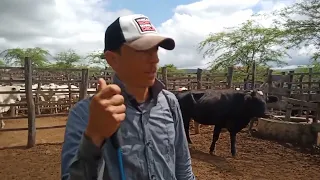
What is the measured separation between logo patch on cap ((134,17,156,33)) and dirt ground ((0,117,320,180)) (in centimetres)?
451

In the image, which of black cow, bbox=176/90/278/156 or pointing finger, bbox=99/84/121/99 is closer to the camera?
pointing finger, bbox=99/84/121/99

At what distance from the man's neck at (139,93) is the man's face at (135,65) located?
0.10ft

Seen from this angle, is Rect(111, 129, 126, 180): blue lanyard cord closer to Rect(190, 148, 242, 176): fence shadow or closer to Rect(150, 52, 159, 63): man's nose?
Rect(150, 52, 159, 63): man's nose

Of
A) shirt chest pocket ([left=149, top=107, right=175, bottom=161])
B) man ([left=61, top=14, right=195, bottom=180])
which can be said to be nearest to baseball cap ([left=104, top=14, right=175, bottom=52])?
man ([left=61, top=14, right=195, bottom=180])

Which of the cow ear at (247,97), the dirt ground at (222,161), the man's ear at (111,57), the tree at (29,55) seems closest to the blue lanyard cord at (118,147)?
the man's ear at (111,57)

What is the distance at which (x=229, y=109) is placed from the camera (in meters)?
7.39

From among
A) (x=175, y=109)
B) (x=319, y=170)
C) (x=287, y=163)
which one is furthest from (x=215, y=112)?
(x=175, y=109)

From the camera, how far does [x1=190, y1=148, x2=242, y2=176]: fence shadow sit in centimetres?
595

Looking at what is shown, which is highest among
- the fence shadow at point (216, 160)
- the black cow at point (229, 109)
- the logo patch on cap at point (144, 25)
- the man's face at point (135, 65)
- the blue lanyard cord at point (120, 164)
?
the logo patch on cap at point (144, 25)

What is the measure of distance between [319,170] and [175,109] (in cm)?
542

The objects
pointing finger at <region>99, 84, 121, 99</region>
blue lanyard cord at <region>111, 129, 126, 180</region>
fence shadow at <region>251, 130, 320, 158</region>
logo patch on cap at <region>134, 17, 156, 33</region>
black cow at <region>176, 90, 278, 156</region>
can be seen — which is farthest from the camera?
black cow at <region>176, 90, 278, 156</region>

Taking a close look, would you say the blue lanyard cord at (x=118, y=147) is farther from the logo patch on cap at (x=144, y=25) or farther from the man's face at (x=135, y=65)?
the logo patch on cap at (x=144, y=25)

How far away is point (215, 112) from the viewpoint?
7.47 m

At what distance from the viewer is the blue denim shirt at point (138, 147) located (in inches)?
39.2
